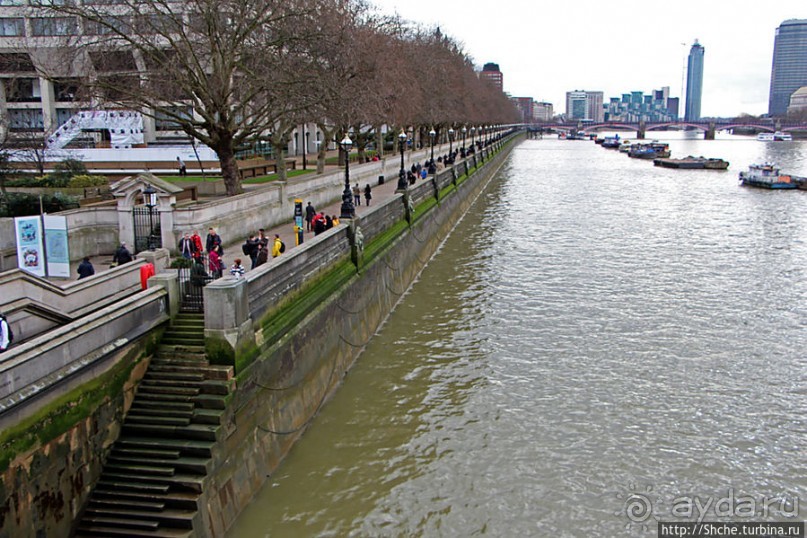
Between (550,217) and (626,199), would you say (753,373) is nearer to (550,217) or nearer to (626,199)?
(550,217)

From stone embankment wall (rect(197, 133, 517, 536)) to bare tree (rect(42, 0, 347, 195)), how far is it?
8284 mm

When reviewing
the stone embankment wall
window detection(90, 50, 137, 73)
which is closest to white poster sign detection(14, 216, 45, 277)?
the stone embankment wall

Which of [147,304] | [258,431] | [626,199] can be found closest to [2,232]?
[147,304]

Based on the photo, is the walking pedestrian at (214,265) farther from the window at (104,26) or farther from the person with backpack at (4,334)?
the window at (104,26)

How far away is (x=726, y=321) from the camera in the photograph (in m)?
24.5

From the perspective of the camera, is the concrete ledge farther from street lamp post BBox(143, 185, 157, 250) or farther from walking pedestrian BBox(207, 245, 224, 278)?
street lamp post BBox(143, 185, 157, 250)

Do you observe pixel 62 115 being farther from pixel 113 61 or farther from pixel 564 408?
pixel 564 408

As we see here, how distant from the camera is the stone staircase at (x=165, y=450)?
11.0 m

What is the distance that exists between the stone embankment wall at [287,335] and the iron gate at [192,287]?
3.85 ft

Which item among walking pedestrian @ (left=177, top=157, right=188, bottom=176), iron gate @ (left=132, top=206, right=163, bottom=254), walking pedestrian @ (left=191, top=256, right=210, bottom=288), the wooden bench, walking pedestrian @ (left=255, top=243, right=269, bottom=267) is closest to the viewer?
walking pedestrian @ (left=191, top=256, right=210, bottom=288)

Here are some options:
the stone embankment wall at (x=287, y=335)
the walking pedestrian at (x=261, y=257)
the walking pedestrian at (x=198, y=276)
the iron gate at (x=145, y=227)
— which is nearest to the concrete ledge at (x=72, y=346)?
the walking pedestrian at (x=198, y=276)

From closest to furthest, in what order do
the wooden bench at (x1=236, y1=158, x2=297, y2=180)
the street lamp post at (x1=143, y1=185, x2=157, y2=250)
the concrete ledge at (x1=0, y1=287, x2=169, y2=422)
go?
1. the concrete ledge at (x1=0, y1=287, x2=169, y2=422)
2. the street lamp post at (x1=143, y1=185, x2=157, y2=250)
3. the wooden bench at (x1=236, y1=158, x2=297, y2=180)

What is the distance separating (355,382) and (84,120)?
49.5 meters

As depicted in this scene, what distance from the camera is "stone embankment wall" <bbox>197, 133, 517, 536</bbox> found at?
1285cm
